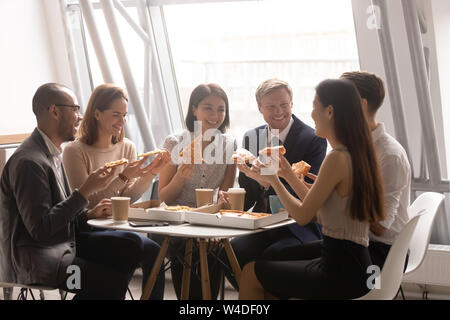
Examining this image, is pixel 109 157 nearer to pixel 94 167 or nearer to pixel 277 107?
pixel 94 167

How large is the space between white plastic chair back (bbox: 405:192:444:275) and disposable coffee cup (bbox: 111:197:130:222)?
1358 millimetres

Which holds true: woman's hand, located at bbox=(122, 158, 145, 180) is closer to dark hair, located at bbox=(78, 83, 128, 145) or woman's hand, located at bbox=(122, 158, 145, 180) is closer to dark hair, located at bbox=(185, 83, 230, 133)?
dark hair, located at bbox=(78, 83, 128, 145)

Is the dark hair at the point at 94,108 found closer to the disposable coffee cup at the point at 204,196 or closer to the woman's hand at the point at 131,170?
the woman's hand at the point at 131,170

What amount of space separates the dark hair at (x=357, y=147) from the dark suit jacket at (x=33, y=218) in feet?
3.86

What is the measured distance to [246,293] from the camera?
2.50m

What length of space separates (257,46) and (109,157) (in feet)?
6.15

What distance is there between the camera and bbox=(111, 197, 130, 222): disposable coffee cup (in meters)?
2.63

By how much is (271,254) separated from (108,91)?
4.04ft

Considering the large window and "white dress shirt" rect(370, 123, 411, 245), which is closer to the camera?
"white dress shirt" rect(370, 123, 411, 245)

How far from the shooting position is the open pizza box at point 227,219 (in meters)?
2.49

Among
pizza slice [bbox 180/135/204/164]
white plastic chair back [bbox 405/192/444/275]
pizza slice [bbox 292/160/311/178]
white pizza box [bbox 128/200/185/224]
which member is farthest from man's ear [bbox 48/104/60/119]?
white plastic chair back [bbox 405/192/444/275]

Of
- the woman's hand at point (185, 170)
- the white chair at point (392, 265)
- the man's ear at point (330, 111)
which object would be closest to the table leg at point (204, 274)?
the woman's hand at point (185, 170)
